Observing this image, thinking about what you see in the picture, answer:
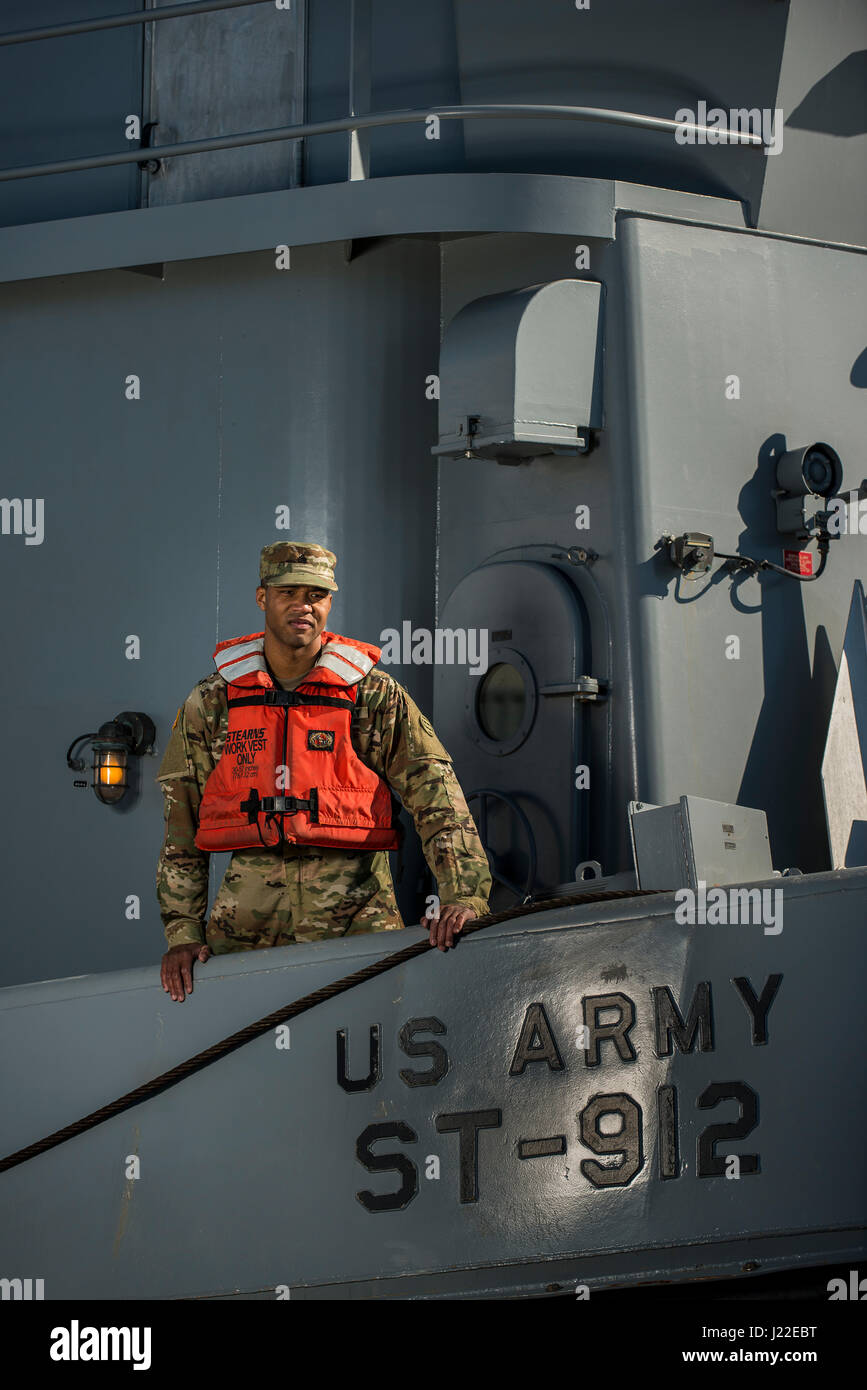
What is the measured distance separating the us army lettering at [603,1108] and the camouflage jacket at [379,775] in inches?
17.0

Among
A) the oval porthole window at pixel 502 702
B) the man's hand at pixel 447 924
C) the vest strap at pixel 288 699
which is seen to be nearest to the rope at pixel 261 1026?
the man's hand at pixel 447 924

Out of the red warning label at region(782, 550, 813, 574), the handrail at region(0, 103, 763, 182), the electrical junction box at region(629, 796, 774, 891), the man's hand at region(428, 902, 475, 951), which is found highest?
the handrail at region(0, 103, 763, 182)

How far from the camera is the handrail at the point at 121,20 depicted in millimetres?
4906

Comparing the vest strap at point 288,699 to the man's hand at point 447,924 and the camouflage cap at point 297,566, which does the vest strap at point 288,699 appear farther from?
the man's hand at point 447,924

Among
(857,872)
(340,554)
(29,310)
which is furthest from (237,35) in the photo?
(857,872)

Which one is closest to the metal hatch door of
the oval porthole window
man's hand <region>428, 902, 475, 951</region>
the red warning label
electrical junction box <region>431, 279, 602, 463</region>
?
the oval porthole window

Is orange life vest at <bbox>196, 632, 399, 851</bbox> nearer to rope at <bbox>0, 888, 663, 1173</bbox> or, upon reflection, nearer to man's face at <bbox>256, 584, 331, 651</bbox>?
man's face at <bbox>256, 584, 331, 651</bbox>

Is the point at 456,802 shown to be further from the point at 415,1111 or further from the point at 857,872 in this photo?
the point at 857,872

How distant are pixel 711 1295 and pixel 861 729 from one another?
1674 mm

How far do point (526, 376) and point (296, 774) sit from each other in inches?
59.1

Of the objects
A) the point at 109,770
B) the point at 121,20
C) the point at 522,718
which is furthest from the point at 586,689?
the point at 121,20

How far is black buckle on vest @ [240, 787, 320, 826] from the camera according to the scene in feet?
12.3

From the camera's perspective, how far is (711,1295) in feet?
10.9

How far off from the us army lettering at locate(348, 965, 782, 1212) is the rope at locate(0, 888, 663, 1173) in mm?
162
